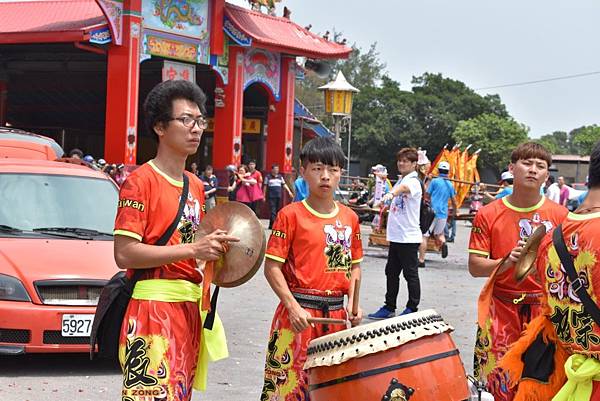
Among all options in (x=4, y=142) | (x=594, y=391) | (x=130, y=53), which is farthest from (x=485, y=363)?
(x=130, y=53)

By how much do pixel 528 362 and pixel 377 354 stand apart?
0.80 meters

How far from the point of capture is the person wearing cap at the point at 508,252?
17.3 ft

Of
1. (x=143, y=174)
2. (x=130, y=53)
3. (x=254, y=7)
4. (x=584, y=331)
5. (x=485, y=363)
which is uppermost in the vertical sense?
(x=254, y=7)

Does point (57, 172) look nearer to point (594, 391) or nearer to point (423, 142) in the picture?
point (594, 391)

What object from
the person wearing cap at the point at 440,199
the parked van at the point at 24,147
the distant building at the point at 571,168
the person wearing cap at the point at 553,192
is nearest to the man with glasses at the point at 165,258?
the parked van at the point at 24,147

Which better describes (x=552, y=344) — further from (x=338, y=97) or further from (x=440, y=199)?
(x=338, y=97)

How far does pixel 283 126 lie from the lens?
90.0 feet

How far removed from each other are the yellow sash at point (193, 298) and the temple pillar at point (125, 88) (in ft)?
56.3

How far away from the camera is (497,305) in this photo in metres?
5.35

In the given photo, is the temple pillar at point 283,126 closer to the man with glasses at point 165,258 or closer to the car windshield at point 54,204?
the car windshield at point 54,204

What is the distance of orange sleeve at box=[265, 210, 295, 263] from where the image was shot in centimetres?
499

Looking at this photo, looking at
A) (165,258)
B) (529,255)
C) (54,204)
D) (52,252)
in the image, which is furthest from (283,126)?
(165,258)

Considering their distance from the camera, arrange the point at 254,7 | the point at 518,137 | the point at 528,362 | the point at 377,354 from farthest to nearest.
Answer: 1. the point at 518,137
2. the point at 254,7
3. the point at 528,362
4. the point at 377,354

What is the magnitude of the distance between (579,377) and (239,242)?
1.50 m
